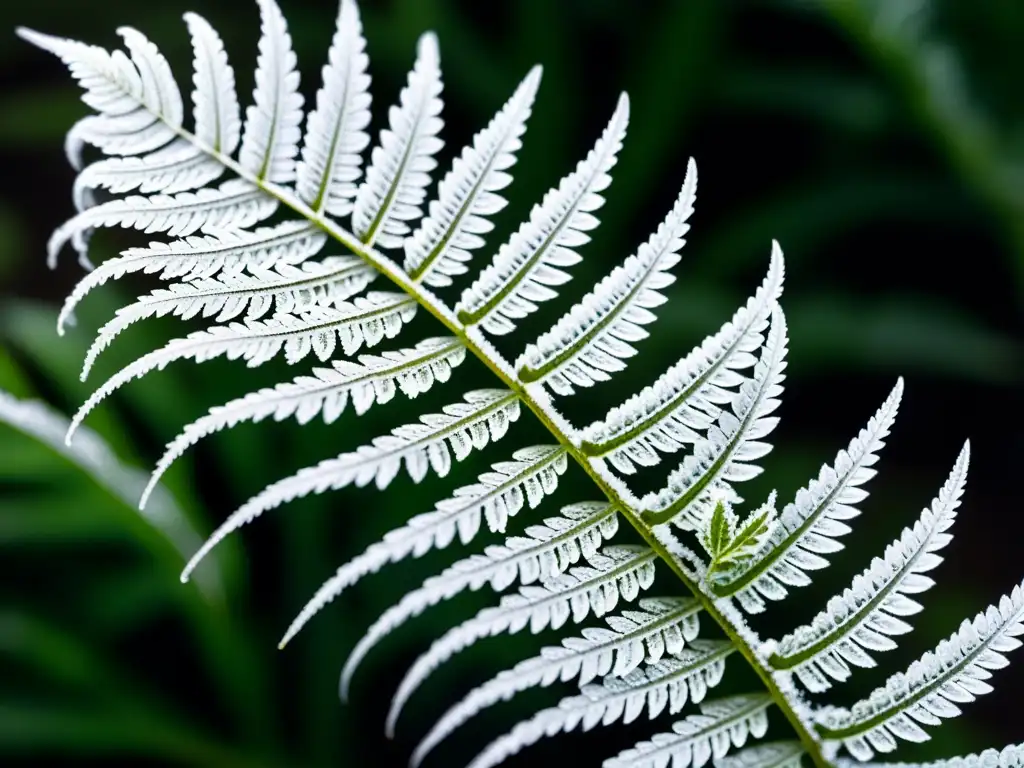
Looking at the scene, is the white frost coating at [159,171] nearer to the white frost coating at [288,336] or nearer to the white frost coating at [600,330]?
the white frost coating at [288,336]

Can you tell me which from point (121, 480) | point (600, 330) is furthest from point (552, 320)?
point (600, 330)

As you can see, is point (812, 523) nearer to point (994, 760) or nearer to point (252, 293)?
point (994, 760)

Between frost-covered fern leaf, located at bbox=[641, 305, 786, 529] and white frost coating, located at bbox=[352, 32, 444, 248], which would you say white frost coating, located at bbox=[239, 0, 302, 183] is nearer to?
white frost coating, located at bbox=[352, 32, 444, 248]

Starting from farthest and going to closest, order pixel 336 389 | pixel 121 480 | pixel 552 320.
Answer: pixel 552 320 < pixel 121 480 < pixel 336 389

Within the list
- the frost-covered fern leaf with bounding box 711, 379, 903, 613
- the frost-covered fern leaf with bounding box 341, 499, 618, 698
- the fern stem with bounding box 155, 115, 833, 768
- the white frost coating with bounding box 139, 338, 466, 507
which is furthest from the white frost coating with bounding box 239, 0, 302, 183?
the frost-covered fern leaf with bounding box 711, 379, 903, 613

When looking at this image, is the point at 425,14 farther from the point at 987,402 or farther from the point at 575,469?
the point at 987,402

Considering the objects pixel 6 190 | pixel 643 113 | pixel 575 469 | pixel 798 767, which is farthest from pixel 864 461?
pixel 6 190
